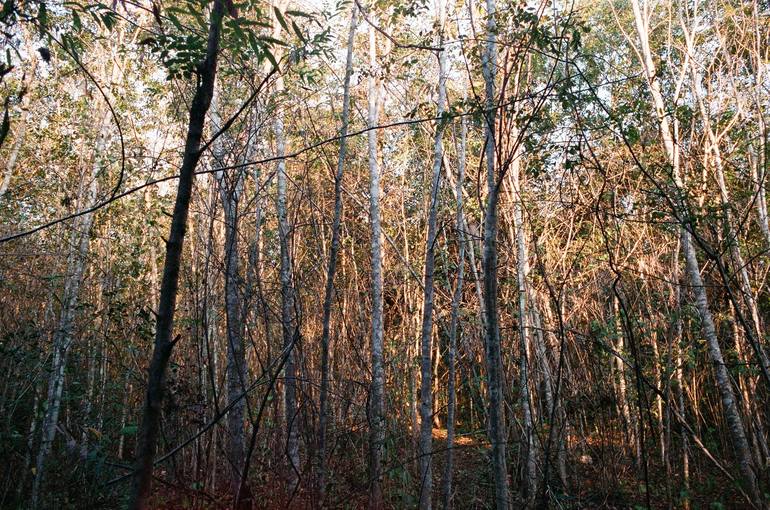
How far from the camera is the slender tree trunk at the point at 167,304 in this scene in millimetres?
1028

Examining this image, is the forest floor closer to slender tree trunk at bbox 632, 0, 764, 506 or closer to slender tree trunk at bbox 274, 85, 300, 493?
slender tree trunk at bbox 274, 85, 300, 493

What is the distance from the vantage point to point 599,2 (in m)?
11.2

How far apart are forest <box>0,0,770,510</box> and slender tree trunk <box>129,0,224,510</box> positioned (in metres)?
2.67

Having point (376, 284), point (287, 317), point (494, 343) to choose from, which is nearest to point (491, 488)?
point (376, 284)

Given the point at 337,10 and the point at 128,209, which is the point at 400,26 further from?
the point at 128,209

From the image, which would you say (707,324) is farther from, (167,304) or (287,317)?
(167,304)

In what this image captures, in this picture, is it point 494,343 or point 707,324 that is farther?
point 707,324

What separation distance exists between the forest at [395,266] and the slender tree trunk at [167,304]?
2670mm

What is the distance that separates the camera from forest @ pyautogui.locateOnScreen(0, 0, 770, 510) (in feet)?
16.5

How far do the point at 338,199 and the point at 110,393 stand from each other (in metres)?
6.81

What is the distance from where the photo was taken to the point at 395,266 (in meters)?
10.3

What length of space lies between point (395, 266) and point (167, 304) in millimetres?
9216

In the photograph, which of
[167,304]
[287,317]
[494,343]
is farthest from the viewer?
[287,317]

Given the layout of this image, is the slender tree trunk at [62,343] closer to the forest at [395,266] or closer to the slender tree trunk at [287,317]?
the forest at [395,266]
